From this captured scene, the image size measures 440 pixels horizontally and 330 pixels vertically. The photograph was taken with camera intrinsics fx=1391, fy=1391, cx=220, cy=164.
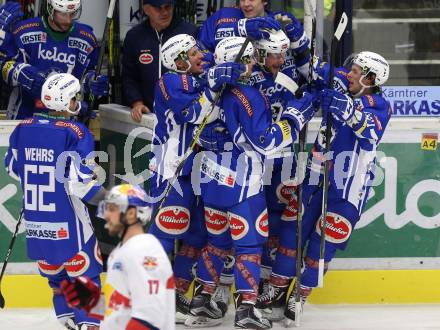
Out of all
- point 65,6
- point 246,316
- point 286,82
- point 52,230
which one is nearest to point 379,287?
point 246,316

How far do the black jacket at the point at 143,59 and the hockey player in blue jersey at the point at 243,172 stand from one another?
88 centimetres

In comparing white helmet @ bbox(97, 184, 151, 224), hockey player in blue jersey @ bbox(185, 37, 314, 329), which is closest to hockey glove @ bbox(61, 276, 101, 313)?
white helmet @ bbox(97, 184, 151, 224)

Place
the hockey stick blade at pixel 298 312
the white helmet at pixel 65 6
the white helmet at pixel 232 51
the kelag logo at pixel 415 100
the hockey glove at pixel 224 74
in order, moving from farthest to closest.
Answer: the kelag logo at pixel 415 100
the white helmet at pixel 65 6
the hockey stick blade at pixel 298 312
the white helmet at pixel 232 51
the hockey glove at pixel 224 74

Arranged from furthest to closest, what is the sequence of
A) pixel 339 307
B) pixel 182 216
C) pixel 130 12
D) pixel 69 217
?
pixel 130 12
pixel 339 307
pixel 182 216
pixel 69 217

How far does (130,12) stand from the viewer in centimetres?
884

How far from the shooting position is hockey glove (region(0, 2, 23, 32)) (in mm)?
8156

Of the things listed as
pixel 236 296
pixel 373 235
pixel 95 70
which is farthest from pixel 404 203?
pixel 95 70

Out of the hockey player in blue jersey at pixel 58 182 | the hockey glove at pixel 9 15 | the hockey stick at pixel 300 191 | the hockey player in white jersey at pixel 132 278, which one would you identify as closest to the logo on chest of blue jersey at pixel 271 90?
the hockey stick at pixel 300 191

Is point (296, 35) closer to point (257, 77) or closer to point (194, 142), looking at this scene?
point (257, 77)

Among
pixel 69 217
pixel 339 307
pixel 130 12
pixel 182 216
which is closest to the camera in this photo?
pixel 69 217

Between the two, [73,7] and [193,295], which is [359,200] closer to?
[193,295]

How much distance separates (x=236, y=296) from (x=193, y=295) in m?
0.38

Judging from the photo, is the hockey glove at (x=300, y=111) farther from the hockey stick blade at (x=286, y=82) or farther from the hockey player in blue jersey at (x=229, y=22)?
the hockey player in blue jersey at (x=229, y=22)

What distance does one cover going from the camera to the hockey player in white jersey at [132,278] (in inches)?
201
